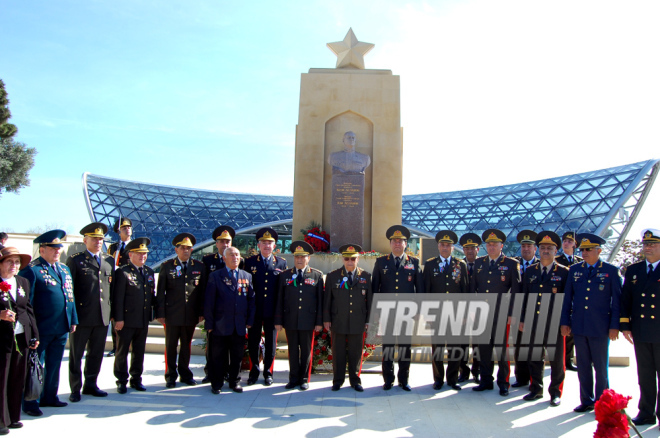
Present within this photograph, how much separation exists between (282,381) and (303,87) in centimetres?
756

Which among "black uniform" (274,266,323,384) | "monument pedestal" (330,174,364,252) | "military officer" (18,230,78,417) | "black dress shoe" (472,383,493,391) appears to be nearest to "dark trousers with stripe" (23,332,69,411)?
"military officer" (18,230,78,417)

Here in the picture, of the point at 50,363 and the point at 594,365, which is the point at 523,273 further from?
the point at 50,363

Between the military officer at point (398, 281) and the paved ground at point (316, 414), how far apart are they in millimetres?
228

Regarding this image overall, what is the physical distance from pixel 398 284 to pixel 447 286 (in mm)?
664

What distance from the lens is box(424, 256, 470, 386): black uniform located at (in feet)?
18.9

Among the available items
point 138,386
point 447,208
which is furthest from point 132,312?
point 447,208

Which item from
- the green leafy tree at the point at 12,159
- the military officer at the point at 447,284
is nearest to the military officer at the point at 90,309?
the military officer at the point at 447,284

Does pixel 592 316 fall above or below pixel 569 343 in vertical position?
above

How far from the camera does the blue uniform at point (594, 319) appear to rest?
4906mm

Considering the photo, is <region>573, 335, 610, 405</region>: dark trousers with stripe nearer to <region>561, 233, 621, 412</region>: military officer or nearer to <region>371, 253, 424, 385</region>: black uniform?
<region>561, 233, 621, 412</region>: military officer

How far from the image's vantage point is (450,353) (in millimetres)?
5789

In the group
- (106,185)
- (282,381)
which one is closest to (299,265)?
(282,381)

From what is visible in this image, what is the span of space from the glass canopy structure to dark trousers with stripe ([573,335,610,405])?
3877 cm

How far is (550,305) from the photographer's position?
18.0ft
